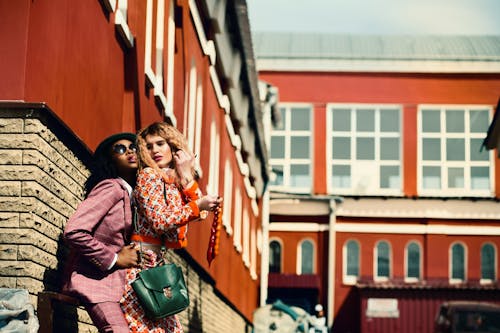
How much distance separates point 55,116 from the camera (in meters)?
8.11

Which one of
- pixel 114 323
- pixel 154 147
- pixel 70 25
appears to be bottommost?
pixel 114 323

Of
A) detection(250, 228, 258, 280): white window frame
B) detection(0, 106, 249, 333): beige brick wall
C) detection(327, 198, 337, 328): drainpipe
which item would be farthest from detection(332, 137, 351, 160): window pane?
detection(0, 106, 249, 333): beige brick wall

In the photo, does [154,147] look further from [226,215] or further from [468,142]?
[468,142]

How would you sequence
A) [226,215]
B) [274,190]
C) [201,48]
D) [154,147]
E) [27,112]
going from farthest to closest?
[274,190] < [226,215] < [201,48] < [27,112] < [154,147]

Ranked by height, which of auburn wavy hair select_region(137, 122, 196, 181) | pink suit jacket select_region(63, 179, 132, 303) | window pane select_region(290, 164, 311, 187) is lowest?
pink suit jacket select_region(63, 179, 132, 303)

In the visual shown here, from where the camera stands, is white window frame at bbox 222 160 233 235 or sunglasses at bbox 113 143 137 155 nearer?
sunglasses at bbox 113 143 137 155

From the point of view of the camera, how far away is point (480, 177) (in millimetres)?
46406

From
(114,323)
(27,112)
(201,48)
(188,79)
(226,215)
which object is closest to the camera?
(114,323)

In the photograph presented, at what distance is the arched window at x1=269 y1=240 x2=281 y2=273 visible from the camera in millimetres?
43875

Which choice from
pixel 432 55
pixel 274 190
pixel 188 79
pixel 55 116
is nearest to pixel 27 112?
pixel 55 116

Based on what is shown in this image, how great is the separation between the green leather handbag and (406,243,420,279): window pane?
1482 inches

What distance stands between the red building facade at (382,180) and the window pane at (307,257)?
2.3 inches

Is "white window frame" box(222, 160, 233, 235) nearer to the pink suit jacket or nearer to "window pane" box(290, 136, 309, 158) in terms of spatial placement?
the pink suit jacket

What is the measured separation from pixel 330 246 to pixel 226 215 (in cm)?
1899
